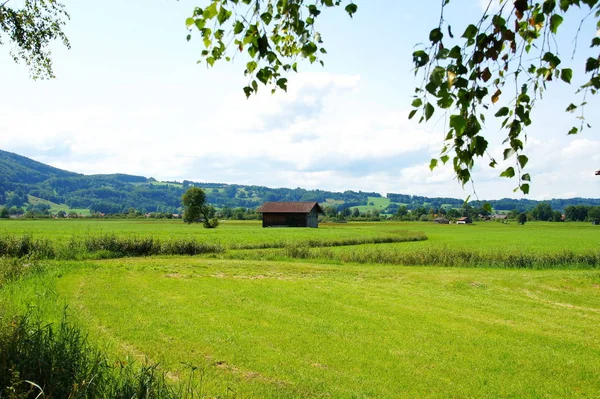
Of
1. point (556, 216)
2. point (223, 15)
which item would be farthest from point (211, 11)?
point (556, 216)

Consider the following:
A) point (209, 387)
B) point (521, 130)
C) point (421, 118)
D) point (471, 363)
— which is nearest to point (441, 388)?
point (471, 363)

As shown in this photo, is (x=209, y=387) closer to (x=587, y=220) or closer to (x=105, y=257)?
(x=105, y=257)

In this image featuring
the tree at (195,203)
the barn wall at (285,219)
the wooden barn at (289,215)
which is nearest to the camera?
the wooden barn at (289,215)

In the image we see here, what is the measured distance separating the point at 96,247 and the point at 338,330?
25678 mm

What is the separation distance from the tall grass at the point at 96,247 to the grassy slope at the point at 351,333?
1027 centimetres

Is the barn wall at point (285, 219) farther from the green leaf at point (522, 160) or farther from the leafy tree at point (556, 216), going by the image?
the leafy tree at point (556, 216)

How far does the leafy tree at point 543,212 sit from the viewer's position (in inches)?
4838

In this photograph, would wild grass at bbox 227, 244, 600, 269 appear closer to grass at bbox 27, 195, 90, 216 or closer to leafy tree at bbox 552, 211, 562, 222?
leafy tree at bbox 552, 211, 562, 222

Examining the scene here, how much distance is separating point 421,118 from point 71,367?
4.85 m

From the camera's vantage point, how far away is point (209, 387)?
23.5ft

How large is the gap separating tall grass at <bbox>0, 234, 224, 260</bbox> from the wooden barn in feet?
144

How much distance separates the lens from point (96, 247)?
104 feet

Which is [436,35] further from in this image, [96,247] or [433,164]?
[96,247]

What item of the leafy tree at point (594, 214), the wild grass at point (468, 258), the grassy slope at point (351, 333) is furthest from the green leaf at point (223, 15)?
the leafy tree at point (594, 214)
